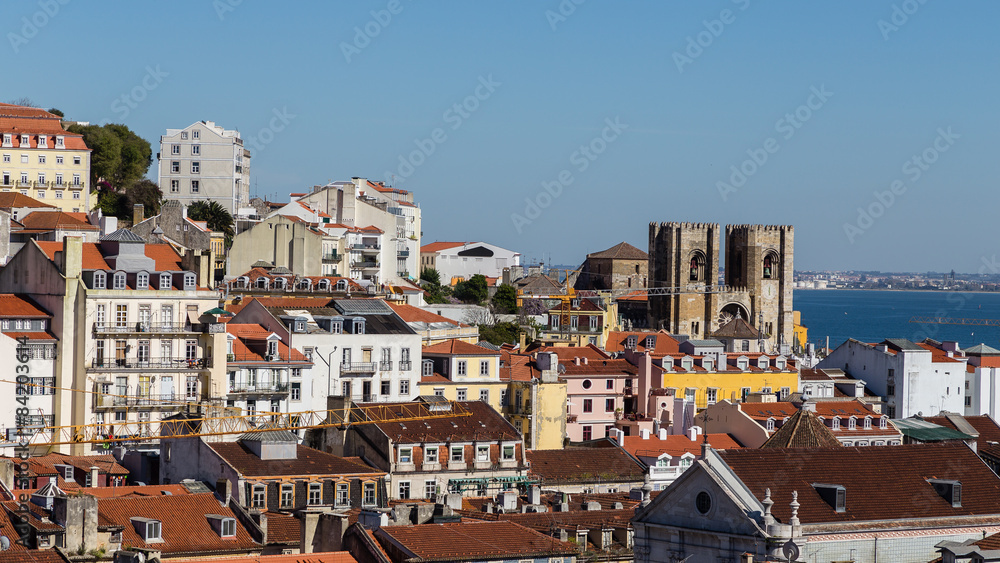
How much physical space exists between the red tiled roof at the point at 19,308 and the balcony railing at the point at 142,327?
6.18 feet

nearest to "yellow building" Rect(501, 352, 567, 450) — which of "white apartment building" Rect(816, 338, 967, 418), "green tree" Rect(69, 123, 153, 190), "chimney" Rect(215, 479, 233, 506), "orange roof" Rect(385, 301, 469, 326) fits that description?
"orange roof" Rect(385, 301, 469, 326)

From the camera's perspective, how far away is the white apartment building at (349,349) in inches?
2410

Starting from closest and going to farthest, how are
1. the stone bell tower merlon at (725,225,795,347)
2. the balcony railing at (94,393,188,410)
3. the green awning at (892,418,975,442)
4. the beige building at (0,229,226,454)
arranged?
the balcony railing at (94,393,188,410) → the beige building at (0,229,226,454) → the green awning at (892,418,975,442) → the stone bell tower merlon at (725,225,795,347)

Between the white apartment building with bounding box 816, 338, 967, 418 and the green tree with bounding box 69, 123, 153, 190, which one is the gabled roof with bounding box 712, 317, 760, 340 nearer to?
the white apartment building with bounding box 816, 338, 967, 418

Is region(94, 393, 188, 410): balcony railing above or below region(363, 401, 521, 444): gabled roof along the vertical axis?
above

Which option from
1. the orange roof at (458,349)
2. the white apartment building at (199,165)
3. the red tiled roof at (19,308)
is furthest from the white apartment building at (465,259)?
the red tiled roof at (19,308)

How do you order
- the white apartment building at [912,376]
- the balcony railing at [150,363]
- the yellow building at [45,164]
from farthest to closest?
the yellow building at [45,164] → the white apartment building at [912,376] → the balcony railing at [150,363]

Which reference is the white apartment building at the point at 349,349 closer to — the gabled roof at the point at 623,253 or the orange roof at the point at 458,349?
the orange roof at the point at 458,349

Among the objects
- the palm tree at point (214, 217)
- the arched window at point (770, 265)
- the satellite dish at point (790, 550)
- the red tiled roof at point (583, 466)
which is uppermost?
the palm tree at point (214, 217)

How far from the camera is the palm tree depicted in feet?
323

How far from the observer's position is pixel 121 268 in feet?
190

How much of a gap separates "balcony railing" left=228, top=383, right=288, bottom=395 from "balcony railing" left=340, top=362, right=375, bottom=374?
3369mm

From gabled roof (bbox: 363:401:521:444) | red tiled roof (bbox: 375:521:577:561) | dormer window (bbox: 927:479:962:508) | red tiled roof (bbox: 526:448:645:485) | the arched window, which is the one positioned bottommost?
red tiled roof (bbox: 526:448:645:485)

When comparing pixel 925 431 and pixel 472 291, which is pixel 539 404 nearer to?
pixel 925 431
